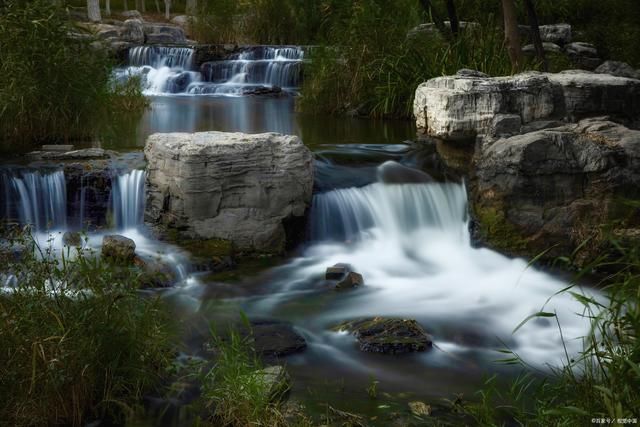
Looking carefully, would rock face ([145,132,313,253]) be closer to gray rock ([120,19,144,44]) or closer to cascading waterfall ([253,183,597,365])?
cascading waterfall ([253,183,597,365])

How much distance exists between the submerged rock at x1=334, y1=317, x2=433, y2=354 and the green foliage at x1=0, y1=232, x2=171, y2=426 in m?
1.70

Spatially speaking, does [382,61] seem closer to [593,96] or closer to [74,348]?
[593,96]

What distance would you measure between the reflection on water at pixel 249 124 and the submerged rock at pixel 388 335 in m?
5.14

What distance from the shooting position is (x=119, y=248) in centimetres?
745

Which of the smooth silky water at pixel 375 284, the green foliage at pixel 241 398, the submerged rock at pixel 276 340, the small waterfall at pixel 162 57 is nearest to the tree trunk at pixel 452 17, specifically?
the smooth silky water at pixel 375 284

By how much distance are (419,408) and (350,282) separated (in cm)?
269

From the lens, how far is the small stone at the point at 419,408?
194 inches

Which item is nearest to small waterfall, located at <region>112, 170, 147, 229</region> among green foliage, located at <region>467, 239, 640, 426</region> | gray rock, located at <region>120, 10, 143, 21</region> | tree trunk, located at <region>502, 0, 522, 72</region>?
green foliage, located at <region>467, 239, 640, 426</region>

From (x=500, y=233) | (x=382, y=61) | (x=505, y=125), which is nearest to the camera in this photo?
(x=500, y=233)

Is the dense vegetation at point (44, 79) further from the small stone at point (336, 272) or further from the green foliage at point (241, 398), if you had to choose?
the green foliage at point (241, 398)

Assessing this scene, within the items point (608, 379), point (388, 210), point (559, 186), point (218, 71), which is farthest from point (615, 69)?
point (608, 379)

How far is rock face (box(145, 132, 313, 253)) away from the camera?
8.16 m

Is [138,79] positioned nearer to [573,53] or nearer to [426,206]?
[426,206]

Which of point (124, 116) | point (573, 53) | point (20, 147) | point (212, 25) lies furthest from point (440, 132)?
point (212, 25)
